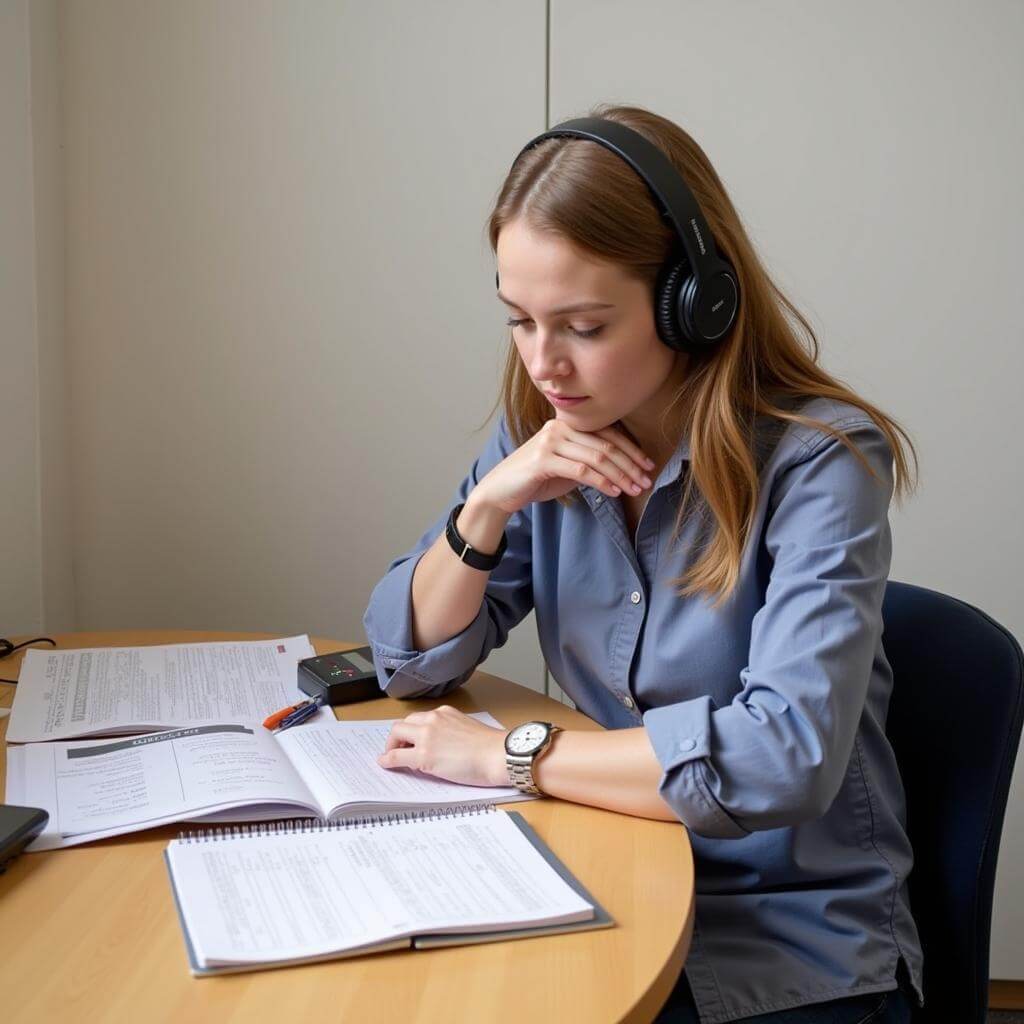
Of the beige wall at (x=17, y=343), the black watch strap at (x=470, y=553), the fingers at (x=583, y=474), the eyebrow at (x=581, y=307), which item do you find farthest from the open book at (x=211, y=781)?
the beige wall at (x=17, y=343)

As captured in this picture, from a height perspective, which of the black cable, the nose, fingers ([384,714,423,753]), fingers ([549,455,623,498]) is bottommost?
the black cable

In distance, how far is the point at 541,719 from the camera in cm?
134

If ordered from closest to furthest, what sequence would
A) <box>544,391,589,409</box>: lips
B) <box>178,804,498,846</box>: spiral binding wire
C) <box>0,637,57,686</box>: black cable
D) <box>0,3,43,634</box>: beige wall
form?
<box>178,804,498,846</box>: spiral binding wire, <box>544,391,589,409</box>: lips, <box>0,637,57,686</box>: black cable, <box>0,3,43,634</box>: beige wall

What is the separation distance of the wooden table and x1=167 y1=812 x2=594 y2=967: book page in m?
0.02

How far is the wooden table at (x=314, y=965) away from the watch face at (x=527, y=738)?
0.12 meters

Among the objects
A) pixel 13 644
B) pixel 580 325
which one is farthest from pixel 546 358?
pixel 13 644

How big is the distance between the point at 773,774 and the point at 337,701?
0.57 meters

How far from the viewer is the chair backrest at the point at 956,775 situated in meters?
1.16

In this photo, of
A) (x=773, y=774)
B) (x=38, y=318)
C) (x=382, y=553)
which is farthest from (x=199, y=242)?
(x=773, y=774)

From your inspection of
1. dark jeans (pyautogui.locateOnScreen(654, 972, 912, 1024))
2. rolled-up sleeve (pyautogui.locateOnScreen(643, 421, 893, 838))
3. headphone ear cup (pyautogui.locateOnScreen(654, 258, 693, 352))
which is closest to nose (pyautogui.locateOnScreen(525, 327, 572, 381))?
headphone ear cup (pyautogui.locateOnScreen(654, 258, 693, 352))

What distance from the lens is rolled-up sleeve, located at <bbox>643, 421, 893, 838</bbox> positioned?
1.04 meters

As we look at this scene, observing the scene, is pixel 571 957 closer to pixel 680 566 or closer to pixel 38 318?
pixel 680 566

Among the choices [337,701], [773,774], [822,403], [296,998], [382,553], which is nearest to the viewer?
[296,998]

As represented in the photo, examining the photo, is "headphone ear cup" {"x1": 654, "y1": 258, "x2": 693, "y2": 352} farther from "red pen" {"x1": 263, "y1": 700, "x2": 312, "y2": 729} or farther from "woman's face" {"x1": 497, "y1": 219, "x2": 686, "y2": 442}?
"red pen" {"x1": 263, "y1": 700, "x2": 312, "y2": 729}
